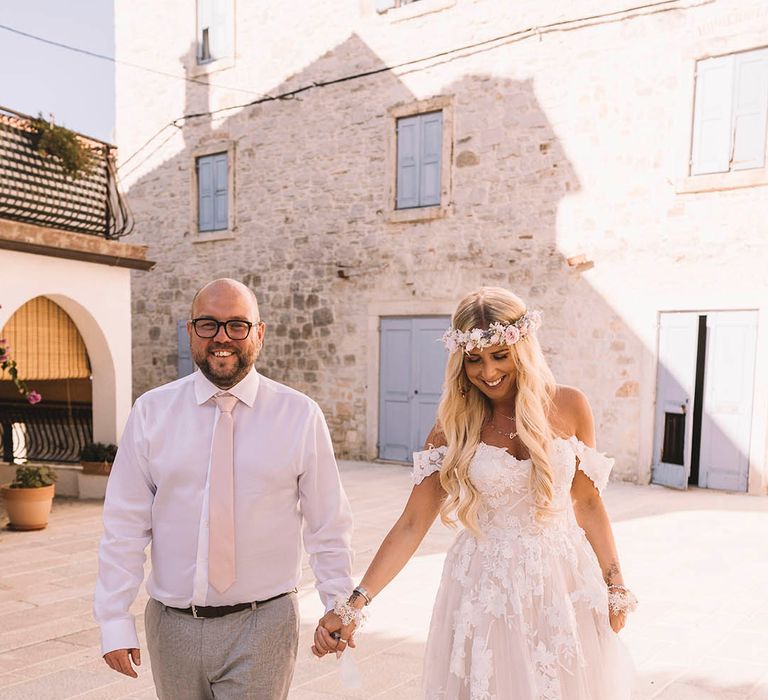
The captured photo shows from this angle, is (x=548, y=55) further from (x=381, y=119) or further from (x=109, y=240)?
(x=109, y=240)

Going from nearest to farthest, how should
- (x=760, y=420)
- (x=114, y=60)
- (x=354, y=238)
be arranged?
(x=760, y=420), (x=354, y=238), (x=114, y=60)

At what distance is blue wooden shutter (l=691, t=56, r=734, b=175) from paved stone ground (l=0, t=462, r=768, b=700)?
13.1 feet

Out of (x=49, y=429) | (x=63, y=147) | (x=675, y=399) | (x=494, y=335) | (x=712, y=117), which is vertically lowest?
(x=49, y=429)

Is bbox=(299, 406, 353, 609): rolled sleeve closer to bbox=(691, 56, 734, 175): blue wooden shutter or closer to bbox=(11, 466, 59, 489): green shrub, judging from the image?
bbox=(11, 466, 59, 489): green shrub

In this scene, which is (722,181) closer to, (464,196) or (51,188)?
(464,196)

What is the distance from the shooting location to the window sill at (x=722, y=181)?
26.1 feet

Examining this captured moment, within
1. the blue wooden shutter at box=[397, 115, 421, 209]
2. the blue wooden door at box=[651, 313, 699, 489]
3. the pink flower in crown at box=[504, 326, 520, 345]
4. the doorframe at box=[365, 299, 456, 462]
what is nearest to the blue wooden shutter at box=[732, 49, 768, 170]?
the blue wooden door at box=[651, 313, 699, 489]

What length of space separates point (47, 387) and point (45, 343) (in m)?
1.58

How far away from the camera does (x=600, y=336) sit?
9047 mm

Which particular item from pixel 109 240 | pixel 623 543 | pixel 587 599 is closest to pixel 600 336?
pixel 623 543

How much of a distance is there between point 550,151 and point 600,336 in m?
2.53

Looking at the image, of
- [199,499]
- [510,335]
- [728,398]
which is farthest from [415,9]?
[199,499]

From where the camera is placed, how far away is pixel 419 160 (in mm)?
10336

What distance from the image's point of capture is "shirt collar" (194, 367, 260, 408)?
202cm
